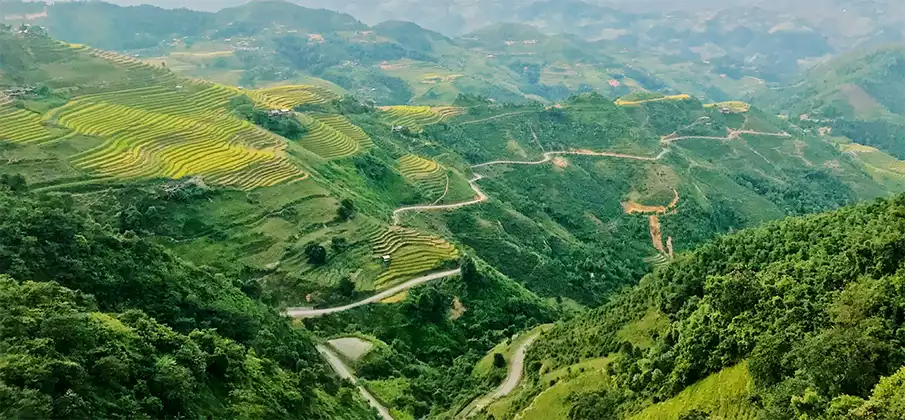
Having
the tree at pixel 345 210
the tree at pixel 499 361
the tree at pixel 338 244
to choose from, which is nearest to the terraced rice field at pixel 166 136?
the tree at pixel 345 210

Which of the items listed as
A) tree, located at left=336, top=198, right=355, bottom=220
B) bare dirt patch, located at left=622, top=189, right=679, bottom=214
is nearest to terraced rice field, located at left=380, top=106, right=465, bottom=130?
bare dirt patch, located at left=622, top=189, right=679, bottom=214

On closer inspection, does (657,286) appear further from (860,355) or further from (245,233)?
(245,233)

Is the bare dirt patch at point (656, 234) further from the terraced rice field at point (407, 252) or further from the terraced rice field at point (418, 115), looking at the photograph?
the terraced rice field at point (418, 115)

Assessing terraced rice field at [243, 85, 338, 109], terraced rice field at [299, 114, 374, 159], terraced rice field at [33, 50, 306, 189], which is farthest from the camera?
terraced rice field at [243, 85, 338, 109]

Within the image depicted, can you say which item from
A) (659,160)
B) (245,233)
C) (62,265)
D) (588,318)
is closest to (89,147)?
(245,233)

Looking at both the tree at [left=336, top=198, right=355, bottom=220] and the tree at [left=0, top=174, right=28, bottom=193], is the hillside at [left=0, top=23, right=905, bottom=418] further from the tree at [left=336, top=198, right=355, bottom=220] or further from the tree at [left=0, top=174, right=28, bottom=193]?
the tree at [left=336, top=198, right=355, bottom=220]

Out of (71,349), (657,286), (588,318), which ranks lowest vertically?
(588,318)

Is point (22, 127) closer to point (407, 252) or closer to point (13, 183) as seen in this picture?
point (13, 183)
